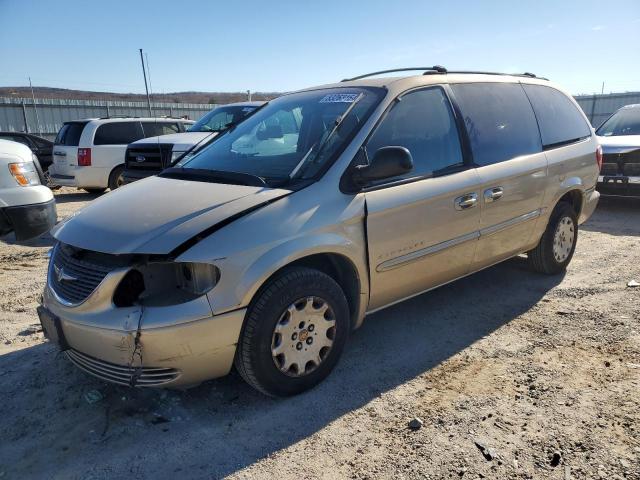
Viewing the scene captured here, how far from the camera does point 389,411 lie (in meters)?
2.96

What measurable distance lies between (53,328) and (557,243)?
4.48m

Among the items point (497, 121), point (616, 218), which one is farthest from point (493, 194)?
point (616, 218)

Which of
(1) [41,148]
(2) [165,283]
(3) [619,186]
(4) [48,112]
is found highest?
(4) [48,112]

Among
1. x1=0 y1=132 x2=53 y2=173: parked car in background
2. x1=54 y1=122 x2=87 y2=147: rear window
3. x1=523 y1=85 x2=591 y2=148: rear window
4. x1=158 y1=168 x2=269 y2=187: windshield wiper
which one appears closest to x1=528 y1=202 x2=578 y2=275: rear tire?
x1=523 y1=85 x2=591 y2=148: rear window

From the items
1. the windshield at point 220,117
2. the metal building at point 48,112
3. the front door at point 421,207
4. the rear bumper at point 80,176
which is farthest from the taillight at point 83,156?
the front door at point 421,207

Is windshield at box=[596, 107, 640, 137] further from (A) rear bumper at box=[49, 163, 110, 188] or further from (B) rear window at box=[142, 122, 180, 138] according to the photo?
(A) rear bumper at box=[49, 163, 110, 188]

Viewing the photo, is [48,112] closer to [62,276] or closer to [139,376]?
[62,276]

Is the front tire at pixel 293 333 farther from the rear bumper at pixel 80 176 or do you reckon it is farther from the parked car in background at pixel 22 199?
the rear bumper at pixel 80 176

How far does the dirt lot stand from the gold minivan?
0.31m

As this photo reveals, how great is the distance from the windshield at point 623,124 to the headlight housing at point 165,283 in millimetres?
9131

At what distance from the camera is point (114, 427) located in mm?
2836

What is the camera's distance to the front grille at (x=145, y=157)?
909 cm

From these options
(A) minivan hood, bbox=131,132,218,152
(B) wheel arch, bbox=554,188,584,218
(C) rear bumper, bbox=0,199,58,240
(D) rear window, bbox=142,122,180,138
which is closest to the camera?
(C) rear bumper, bbox=0,199,58,240

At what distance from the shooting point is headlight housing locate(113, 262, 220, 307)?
2674mm
